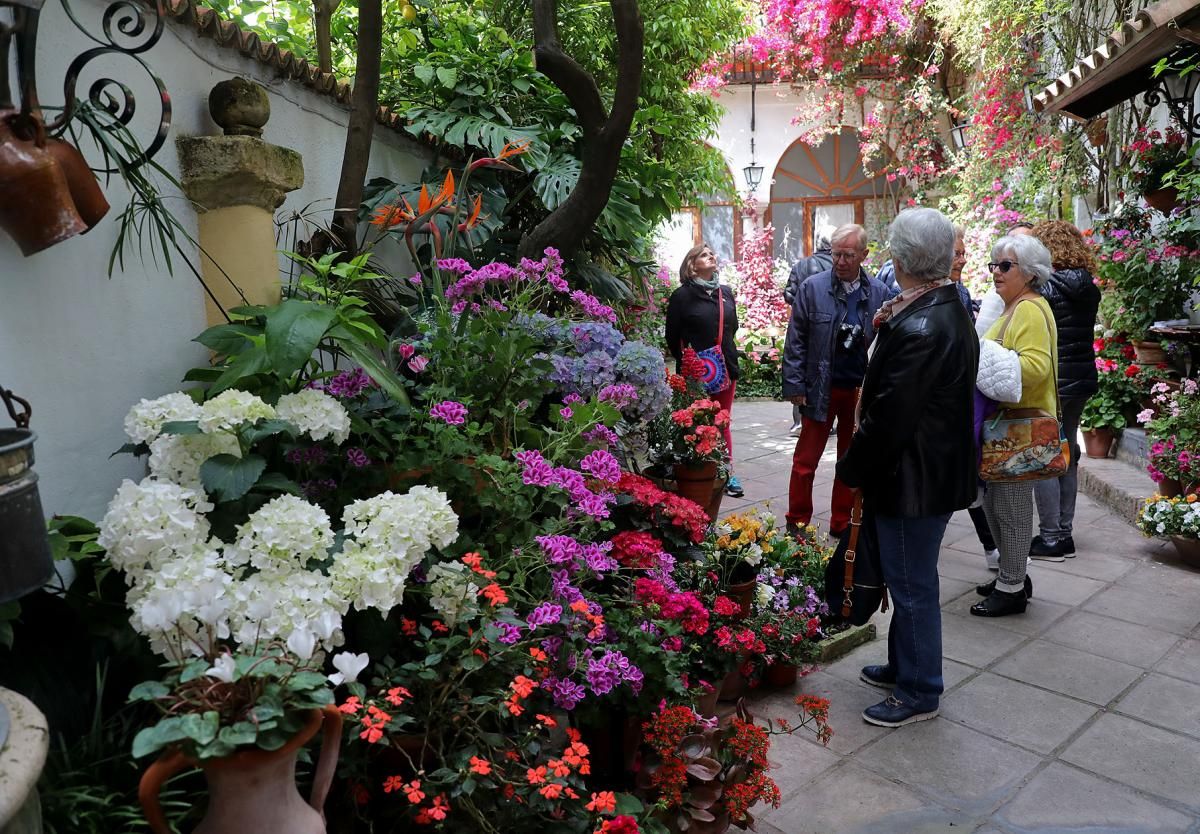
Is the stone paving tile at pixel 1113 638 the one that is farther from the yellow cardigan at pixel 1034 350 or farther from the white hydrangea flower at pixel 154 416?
the white hydrangea flower at pixel 154 416

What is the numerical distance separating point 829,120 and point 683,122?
→ 6.89 meters

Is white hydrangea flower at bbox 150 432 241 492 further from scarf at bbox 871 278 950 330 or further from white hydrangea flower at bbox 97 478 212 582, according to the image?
scarf at bbox 871 278 950 330

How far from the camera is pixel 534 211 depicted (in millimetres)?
5543

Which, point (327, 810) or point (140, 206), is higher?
point (140, 206)

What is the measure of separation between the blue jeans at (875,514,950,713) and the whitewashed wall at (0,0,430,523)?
8.14ft

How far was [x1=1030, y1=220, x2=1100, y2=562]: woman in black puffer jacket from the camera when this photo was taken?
4691 mm

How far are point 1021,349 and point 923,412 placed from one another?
1.19 meters

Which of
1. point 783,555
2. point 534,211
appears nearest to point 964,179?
point 534,211

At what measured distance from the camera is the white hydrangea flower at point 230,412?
6.38 ft

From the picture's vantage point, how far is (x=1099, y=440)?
267 inches

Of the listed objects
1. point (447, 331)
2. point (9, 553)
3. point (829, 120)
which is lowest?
point (9, 553)

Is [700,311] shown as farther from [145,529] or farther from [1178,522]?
[145,529]

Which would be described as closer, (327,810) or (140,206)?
(327,810)

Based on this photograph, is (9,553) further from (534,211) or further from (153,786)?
(534,211)
